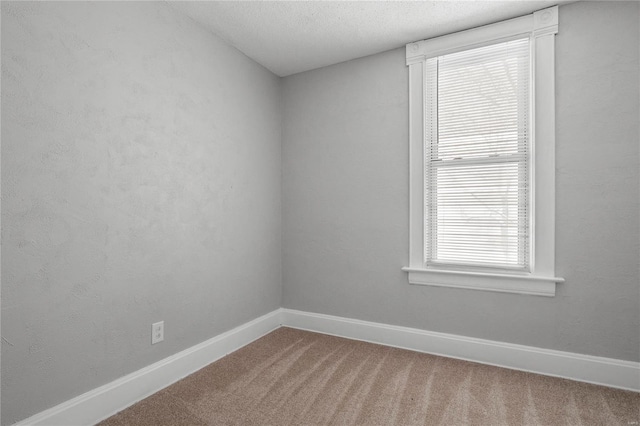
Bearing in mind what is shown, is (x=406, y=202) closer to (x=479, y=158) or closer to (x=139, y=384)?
(x=479, y=158)

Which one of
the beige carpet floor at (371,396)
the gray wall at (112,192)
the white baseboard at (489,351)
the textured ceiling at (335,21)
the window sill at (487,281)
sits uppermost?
the textured ceiling at (335,21)

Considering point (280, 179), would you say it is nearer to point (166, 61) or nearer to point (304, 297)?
point (304, 297)

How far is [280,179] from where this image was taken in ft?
10.7

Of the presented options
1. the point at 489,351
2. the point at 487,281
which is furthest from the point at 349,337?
the point at 487,281

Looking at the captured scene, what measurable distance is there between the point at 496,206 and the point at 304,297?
1.85 m

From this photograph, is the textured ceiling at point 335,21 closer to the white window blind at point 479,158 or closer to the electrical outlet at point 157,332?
the white window blind at point 479,158

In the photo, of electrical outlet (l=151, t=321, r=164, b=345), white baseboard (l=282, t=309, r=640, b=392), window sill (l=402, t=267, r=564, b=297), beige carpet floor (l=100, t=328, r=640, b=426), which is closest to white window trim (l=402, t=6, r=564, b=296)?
window sill (l=402, t=267, r=564, b=297)

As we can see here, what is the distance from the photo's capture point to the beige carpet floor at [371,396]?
5.71ft

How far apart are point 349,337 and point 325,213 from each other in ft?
3.71

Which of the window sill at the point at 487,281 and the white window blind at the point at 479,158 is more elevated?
the white window blind at the point at 479,158

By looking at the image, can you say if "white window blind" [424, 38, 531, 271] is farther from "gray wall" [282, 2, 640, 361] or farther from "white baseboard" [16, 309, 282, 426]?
"white baseboard" [16, 309, 282, 426]

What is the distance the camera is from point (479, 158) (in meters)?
2.44

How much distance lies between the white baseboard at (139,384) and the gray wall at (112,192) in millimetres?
57

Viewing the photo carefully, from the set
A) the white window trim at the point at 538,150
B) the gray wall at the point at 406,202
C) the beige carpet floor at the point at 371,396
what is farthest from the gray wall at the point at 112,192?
the white window trim at the point at 538,150
